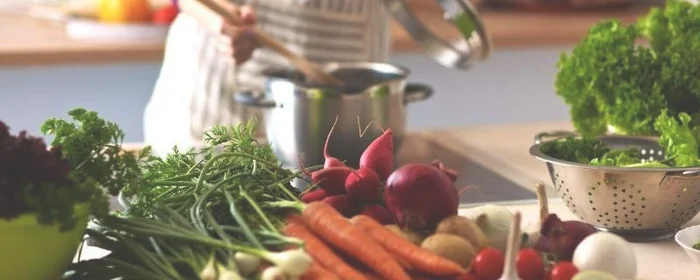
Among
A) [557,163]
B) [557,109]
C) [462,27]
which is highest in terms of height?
[462,27]

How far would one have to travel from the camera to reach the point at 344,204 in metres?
1.05

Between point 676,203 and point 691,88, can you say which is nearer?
point 676,203

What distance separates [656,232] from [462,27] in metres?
0.71

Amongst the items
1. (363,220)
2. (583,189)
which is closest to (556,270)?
(363,220)

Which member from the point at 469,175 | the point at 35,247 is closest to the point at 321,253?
the point at 35,247

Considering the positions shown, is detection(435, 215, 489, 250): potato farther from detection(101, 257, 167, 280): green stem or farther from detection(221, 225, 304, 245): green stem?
detection(101, 257, 167, 280): green stem

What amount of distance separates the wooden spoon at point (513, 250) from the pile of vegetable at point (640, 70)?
692 millimetres

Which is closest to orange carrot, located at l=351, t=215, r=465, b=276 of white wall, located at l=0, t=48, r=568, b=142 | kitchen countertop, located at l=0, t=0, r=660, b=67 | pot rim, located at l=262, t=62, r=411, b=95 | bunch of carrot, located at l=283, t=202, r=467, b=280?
bunch of carrot, located at l=283, t=202, r=467, b=280

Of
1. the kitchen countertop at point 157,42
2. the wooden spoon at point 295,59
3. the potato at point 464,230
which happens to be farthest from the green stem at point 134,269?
the kitchen countertop at point 157,42

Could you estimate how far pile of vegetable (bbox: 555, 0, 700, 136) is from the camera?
58.8 inches

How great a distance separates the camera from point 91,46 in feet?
8.58

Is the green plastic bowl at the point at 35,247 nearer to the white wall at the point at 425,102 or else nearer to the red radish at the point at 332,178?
the red radish at the point at 332,178

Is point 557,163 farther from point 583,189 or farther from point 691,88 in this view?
point 691,88

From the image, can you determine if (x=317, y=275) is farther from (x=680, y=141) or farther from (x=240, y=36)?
(x=240, y=36)
